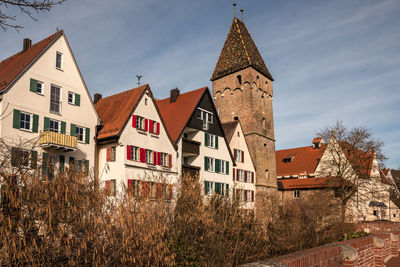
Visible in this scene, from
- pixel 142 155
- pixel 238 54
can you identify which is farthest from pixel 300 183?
pixel 142 155

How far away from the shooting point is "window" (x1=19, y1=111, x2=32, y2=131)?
891 inches

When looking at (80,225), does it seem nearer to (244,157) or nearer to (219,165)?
(219,165)

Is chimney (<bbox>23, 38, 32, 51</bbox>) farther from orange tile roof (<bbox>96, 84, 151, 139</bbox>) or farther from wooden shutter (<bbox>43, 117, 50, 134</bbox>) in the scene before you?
orange tile roof (<bbox>96, 84, 151, 139</bbox>)

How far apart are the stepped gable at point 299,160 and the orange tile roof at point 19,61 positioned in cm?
4001

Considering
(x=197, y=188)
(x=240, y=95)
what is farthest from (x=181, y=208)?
(x=240, y=95)

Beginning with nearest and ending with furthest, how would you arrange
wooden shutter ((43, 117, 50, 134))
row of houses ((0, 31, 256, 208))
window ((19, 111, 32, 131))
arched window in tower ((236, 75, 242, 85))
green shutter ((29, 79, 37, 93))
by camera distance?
window ((19, 111, 32, 131)) → row of houses ((0, 31, 256, 208)) → green shutter ((29, 79, 37, 93)) → wooden shutter ((43, 117, 50, 134)) → arched window in tower ((236, 75, 242, 85))

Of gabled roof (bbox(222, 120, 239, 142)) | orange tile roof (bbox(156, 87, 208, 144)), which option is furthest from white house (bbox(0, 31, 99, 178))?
gabled roof (bbox(222, 120, 239, 142))

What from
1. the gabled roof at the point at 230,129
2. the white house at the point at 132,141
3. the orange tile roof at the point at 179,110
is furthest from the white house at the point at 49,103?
the gabled roof at the point at 230,129

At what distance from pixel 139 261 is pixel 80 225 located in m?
1.37

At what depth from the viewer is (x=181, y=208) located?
1189 cm

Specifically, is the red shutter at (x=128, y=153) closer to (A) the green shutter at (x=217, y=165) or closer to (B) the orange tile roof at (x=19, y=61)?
(B) the orange tile roof at (x=19, y=61)

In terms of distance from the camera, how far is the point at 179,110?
3472 centimetres

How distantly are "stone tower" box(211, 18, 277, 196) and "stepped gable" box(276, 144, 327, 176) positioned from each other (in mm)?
7758

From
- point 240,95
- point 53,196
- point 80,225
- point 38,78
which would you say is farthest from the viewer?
point 240,95
